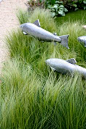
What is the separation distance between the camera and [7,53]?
3.98 metres

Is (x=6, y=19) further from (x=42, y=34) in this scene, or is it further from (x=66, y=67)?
(x=66, y=67)

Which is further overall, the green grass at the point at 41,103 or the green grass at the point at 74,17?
the green grass at the point at 74,17

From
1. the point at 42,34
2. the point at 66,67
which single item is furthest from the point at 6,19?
the point at 66,67

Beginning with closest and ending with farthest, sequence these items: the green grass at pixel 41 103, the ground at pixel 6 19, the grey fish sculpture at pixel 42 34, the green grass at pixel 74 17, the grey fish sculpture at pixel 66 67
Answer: the green grass at pixel 41 103 → the grey fish sculpture at pixel 66 67 → the grey fish sculpture at pixel 42 34 → the ground at pixel 6 19 → the green grass at pixel 74 17

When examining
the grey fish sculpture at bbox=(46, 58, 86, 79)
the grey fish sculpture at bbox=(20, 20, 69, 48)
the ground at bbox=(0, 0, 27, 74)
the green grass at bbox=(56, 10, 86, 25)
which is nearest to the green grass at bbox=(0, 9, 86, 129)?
the grey fish sculpture at bbox=(46, 58, 86, 79)

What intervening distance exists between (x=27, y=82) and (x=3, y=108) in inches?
19.3

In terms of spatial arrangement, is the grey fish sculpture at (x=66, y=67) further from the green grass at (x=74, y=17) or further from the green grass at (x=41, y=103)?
the green grass at (x=74, y=17)

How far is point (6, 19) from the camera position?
19.9 feet

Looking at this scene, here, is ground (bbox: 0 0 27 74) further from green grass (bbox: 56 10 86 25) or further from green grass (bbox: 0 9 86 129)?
green grass (bbox: 0 9 86 129)

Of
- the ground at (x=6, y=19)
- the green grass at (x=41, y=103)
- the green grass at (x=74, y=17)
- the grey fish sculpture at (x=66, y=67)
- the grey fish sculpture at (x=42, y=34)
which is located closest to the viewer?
the green grass at (x=41, y=103)

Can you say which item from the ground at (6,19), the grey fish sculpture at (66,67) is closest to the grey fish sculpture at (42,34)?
the grey fish sculpture at (66,67)

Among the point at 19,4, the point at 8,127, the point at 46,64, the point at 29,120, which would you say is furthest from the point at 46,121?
the point at 19,4

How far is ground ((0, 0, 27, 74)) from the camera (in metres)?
4.17

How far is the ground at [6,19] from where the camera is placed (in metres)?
4.17
